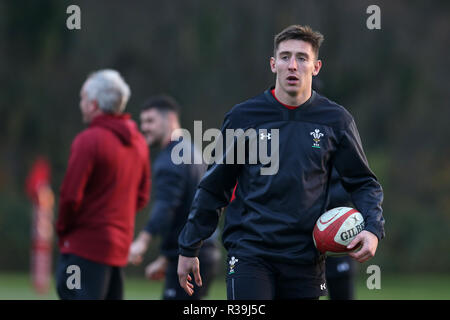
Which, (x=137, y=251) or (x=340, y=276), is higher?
(x=137, y=251)

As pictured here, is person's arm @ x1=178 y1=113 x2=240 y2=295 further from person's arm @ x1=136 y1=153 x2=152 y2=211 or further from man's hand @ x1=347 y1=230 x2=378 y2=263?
person's arm @ x1=136 y1=153 x2=152 y2=211

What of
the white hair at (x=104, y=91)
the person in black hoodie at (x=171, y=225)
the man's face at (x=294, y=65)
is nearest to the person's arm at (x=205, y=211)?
the man's face at (x=294, y=65)

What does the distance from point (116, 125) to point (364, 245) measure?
9.21ft

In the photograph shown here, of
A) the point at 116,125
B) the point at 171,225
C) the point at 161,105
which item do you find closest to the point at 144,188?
the point at 171,225

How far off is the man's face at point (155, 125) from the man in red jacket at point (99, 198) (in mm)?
1034

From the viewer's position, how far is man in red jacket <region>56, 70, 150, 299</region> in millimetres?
6586

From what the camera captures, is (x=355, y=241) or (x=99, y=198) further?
(x=99, y=198)

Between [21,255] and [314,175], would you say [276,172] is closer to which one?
[314,175]

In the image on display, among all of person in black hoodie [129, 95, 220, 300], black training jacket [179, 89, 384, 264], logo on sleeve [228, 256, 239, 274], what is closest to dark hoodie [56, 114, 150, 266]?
person in black hoodie [129, 95, 220, 300]

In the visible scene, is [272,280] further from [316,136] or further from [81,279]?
[81,279]

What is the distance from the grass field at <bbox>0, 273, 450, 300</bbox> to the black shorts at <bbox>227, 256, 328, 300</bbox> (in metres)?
10.2

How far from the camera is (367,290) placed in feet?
62.7

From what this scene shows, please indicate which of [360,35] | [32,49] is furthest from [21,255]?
[360,35]

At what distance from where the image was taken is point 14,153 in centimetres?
2834
